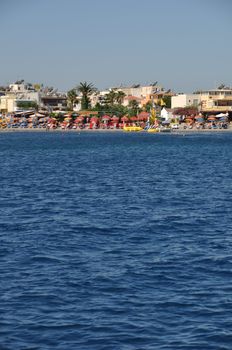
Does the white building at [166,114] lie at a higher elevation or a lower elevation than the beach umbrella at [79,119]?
higher

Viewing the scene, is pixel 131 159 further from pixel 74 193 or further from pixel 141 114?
pixel 141 114

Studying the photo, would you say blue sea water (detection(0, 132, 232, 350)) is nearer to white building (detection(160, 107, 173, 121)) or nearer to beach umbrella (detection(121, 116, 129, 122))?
white building (detection(160, 107, 173, 121))

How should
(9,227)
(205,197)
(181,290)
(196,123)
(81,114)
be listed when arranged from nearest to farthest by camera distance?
(181,290) < (9,227) < (205,197) < (196,123) < (81,114)

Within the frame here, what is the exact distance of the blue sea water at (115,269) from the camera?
18.0m

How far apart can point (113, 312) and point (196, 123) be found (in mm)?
164184

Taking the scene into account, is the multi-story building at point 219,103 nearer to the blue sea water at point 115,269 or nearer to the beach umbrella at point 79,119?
the beach umbrella at point 79,119

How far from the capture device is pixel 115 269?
77.0 ft

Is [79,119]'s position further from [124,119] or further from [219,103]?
[219,103]

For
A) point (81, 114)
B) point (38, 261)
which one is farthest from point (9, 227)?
point (81, 114)

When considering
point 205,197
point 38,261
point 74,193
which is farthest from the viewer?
point 74,193

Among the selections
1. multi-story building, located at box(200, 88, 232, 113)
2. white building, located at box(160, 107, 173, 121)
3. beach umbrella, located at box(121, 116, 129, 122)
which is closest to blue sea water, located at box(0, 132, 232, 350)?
white building, located at box(160, 107, 173, 121)

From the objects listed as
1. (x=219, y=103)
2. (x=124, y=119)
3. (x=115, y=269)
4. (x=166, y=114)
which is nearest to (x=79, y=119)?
(x=124, y=119)

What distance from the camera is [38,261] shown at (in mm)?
24484

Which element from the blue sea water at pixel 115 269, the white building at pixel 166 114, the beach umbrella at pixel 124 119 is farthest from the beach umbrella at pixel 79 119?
the blue sea water at pixel 115 269
